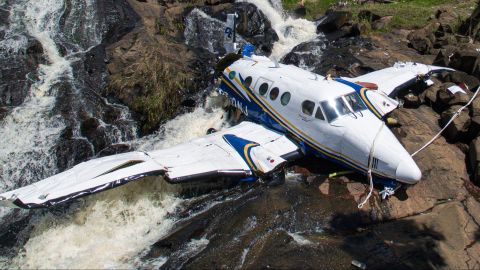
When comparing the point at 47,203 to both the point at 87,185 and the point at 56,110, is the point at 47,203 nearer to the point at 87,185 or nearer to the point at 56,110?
the point at 87,185

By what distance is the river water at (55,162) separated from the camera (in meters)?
10.3

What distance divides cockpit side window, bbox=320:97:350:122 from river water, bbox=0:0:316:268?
5055 millimetres

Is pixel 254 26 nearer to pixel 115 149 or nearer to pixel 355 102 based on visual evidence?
pixel 115 149

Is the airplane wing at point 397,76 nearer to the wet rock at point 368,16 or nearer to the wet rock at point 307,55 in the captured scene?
the wet rock at point 307,55

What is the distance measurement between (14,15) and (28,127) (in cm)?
951

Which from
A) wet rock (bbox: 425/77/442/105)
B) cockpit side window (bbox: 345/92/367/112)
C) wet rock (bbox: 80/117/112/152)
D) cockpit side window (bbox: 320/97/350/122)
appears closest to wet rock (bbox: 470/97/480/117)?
wet rock (bbox: 425/77/442/105)

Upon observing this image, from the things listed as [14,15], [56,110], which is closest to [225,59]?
[56,110]

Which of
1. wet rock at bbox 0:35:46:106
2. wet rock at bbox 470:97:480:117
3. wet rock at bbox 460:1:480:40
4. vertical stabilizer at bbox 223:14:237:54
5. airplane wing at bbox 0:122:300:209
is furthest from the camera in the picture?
wet rock at bbox 460:1:480:40

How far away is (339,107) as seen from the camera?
12.6 meters

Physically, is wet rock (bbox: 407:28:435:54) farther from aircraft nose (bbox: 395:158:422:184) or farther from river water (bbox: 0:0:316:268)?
aircraft nose (bbox: 395:158:422:184)

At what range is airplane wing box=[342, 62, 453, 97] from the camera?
1603 cm

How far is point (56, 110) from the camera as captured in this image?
1622cm

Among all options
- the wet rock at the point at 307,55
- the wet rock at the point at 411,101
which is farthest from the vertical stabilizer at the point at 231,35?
the wet rock at the point at 411,101

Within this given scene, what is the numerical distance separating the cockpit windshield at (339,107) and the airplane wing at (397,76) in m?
3.61
